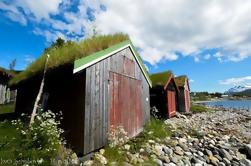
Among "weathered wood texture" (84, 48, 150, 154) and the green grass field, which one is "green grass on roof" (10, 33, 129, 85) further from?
the green grass field

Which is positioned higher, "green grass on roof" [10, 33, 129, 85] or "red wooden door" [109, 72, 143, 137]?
"green grass on roof" [10, 33, 129, 85]

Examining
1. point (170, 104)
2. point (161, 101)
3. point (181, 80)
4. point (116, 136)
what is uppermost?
point (181, 80)

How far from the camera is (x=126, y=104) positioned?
10.3m

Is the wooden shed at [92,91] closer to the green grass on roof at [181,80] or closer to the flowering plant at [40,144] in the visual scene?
the flowering plant at [40,144]

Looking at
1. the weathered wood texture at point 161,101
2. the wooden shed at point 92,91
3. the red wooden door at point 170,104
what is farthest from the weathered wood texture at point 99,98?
the red wooden door at point 170,104

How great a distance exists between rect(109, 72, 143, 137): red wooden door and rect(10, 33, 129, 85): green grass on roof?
131 cm

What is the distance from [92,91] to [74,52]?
1.86m

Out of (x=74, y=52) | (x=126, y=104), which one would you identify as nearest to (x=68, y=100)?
(x=74, y=52)

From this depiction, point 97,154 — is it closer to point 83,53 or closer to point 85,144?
point 85,144

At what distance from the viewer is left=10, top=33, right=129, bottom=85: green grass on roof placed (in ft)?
28.5

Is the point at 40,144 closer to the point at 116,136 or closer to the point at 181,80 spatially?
the point at 116,136

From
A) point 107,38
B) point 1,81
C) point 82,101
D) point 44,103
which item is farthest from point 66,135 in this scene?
point 1,81

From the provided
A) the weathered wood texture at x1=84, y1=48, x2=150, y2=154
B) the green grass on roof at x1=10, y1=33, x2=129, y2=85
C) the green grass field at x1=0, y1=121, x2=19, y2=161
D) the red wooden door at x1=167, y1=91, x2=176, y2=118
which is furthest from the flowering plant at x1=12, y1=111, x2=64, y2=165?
the red wooden door at x1=167, y1=91, x2=176, y2=118

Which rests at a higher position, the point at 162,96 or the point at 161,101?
the point at 162,96
